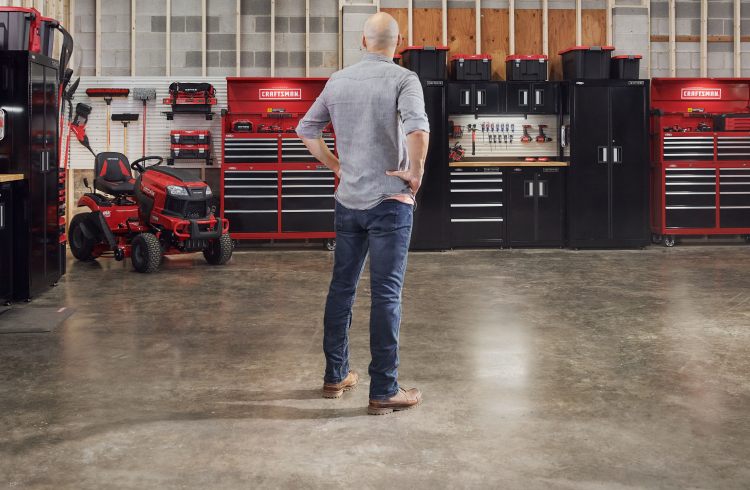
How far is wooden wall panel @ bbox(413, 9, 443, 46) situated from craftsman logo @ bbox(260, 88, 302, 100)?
1.41 m

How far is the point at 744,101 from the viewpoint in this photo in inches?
310

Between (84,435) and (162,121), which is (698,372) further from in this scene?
(162,121)

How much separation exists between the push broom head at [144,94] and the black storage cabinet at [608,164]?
166 inches

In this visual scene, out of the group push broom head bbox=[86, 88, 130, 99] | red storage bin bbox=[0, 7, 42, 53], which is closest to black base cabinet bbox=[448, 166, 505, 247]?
push broom head bbox=[86, 88, 130, 99]

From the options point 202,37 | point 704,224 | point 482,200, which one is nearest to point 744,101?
point 704,224

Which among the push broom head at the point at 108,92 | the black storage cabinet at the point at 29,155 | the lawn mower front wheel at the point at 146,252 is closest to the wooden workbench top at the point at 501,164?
the lawn mower front wheel at the point at 146,252

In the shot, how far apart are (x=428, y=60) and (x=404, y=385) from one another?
5.13 meters

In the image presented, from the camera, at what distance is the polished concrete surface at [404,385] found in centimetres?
192

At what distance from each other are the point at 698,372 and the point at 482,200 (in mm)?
4572

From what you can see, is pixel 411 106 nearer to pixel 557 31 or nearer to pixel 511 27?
pixel 511 27

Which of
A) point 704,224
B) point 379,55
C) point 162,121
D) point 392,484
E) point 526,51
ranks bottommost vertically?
point 392,484

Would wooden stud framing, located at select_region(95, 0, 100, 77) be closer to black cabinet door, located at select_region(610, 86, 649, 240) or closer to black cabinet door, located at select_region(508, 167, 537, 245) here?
black cabinet door, located at select_region(508, 167, 537, 245)

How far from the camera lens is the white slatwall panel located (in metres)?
7.47

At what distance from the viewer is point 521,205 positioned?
289 inches
